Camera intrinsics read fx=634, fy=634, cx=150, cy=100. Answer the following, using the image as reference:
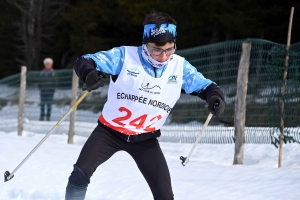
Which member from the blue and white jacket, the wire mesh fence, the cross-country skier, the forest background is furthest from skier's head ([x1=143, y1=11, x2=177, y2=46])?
the forest background

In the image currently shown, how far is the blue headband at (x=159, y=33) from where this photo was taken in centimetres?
411

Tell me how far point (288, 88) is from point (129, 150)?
3.69m

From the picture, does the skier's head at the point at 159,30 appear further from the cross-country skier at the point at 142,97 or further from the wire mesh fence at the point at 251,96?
the wire mesh fence at the point at 251,96

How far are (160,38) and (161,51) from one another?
3.3 inches

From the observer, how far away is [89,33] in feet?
87.7

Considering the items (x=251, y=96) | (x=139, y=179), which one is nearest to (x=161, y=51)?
(x=139, y=179)

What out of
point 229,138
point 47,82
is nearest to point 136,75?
point 229,138

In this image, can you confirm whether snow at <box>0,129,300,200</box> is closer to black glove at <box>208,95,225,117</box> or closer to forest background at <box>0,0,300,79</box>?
black glove at <box>208,95,225,117</box>

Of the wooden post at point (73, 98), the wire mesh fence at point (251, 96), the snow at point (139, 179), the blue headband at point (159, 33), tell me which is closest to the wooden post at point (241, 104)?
the wire mesh fence at point (251, 96)

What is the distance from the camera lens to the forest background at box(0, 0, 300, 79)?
18109 millimetres

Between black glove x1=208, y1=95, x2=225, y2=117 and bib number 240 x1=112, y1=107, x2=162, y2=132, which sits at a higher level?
black glove x1=208, y1=95, x2=225, y2=117

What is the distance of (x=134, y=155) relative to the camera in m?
4.25

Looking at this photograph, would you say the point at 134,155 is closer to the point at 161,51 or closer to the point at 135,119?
the point at 135,119

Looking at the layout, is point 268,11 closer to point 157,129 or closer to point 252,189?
point 252,189
